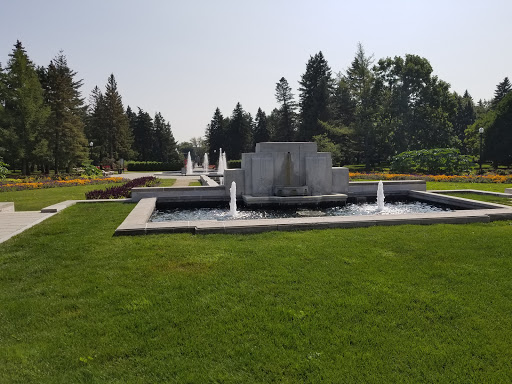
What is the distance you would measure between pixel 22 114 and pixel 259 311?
121ft

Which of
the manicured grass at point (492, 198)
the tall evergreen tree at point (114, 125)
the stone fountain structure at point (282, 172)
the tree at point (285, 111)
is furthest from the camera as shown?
the tree at point (285, 111)

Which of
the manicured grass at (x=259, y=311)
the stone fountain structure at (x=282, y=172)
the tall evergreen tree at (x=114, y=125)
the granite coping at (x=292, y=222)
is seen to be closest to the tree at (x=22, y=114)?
the tall evergreen tree at (x=114, y=125)

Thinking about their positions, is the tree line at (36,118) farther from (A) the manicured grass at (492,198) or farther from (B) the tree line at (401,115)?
(A) the manicured grass at (492,198)

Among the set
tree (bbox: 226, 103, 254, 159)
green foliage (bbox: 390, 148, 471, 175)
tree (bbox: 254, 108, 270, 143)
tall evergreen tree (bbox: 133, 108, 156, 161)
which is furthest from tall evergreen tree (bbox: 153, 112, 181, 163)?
green foliage (bbox: 390, 148, 471, 175)

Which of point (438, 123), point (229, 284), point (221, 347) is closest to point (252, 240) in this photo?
point (229, 284)

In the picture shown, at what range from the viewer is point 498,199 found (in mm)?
11305

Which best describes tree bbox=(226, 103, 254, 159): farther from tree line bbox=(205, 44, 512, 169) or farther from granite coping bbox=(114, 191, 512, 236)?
granite coping bbox=(114, 191, 512, 236)

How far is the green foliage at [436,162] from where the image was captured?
24.8m

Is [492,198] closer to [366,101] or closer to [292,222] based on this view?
[292,222]

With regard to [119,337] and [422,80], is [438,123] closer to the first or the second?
[422,80]

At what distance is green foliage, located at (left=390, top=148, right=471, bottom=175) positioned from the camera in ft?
81.5

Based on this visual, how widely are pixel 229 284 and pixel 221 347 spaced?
1.30 meters

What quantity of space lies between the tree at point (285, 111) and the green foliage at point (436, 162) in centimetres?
3347

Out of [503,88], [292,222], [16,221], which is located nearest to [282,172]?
[292,222]
